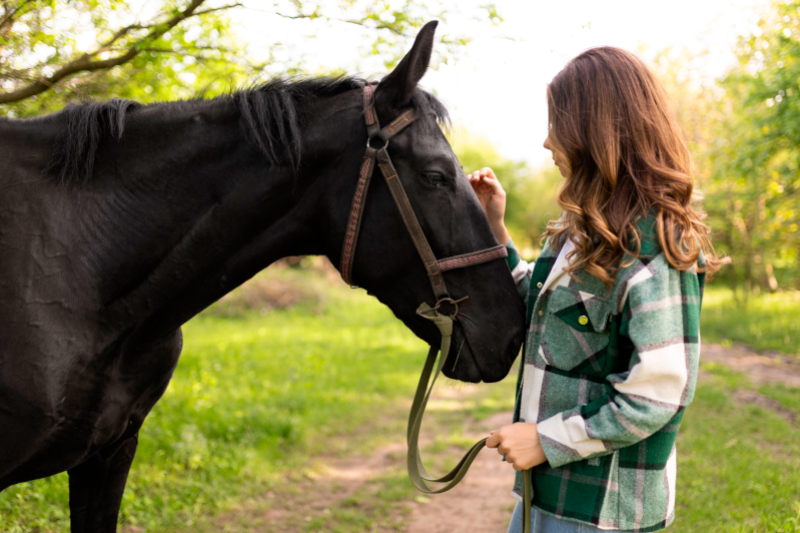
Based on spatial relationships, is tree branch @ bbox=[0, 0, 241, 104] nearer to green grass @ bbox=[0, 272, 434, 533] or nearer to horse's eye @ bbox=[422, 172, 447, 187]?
horse's eye @ bbox=[422, 172, 447, 187]

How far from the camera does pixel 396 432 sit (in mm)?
5473

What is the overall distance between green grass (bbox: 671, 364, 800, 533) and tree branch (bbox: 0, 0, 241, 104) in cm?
393

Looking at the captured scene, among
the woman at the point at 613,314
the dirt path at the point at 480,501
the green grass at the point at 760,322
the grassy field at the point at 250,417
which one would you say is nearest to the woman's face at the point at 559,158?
the woman at the point at 613,314

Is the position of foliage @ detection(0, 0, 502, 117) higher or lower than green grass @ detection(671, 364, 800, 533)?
higher

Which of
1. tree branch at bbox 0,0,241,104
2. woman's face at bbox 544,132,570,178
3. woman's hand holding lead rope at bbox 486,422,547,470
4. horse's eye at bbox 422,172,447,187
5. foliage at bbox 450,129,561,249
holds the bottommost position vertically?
foliage at bbox 450,129,561,249

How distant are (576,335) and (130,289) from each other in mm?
1422

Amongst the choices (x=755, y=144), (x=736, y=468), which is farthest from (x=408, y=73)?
(x=755, y=144)

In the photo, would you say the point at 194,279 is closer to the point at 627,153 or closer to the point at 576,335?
the point at 576,335

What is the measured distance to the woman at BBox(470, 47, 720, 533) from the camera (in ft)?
4.53

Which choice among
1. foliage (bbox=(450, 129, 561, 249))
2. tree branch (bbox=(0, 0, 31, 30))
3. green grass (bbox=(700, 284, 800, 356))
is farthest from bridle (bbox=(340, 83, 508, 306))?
foliage (bbox=(450, 129, 561, 249))

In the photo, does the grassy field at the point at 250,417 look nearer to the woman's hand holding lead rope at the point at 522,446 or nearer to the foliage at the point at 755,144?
the woman's hand holding lead rope at the point at 522,446

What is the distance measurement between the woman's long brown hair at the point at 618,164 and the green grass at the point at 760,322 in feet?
25.7

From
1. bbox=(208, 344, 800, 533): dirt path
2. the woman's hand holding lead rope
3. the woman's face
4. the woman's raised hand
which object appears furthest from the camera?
bbox=(208, 344, 800, 533): dirt path

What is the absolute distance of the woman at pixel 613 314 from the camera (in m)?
1.38
